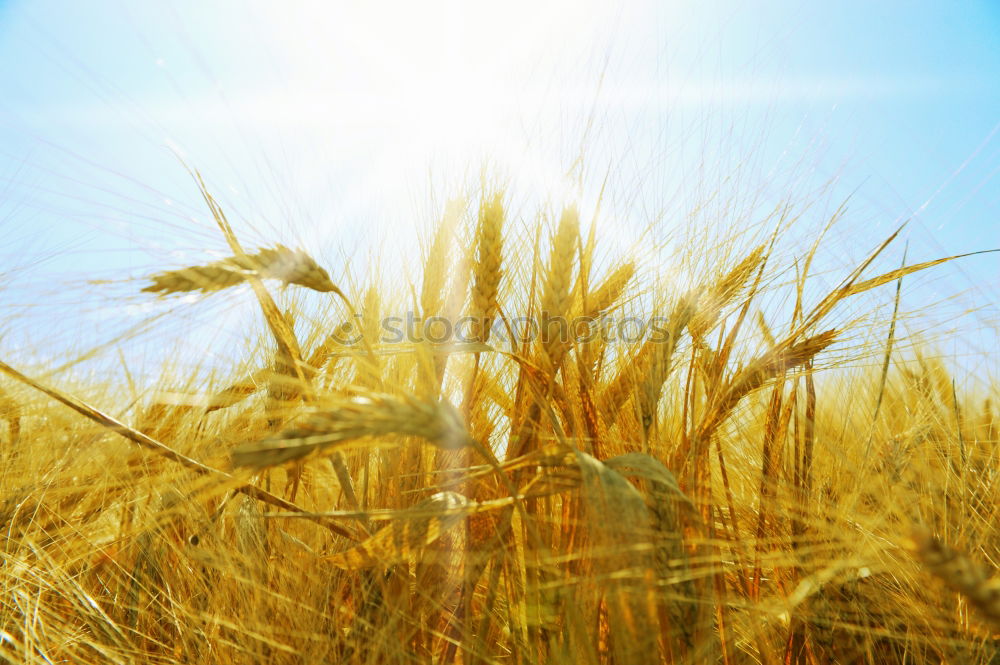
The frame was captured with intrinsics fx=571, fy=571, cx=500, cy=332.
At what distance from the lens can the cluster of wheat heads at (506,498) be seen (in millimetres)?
729

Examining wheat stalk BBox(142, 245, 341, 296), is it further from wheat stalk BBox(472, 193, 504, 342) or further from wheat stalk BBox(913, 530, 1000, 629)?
wheat stalk BBox(913, 530, 1000, 629)

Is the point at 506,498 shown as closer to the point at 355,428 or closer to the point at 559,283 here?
the point at 355,428

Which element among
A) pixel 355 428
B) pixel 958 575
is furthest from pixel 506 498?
pixel 958 575

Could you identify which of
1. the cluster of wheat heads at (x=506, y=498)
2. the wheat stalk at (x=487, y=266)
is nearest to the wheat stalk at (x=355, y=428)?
the cluster of wheat heads at (x=506, y=498)

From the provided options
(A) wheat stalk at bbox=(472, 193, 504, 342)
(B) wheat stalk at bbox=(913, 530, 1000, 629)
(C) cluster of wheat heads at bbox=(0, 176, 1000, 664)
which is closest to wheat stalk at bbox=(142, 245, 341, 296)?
(C) cluster of wheat heads at bbox=(0, 176, 1000, 664)

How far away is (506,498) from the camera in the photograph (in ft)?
2.12

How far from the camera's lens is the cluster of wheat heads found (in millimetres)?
729

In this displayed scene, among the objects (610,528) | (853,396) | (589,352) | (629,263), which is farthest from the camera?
(853,396)

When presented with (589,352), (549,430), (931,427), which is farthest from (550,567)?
(931,427)

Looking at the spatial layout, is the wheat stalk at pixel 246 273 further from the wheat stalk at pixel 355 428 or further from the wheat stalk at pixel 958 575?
the wheat stalk at pixel 958 575

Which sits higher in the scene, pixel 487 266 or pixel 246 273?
pixel 487 266

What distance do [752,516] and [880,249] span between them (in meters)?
→ 0.52

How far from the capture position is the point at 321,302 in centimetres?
118

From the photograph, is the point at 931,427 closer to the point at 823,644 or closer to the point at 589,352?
the point at 823,644
